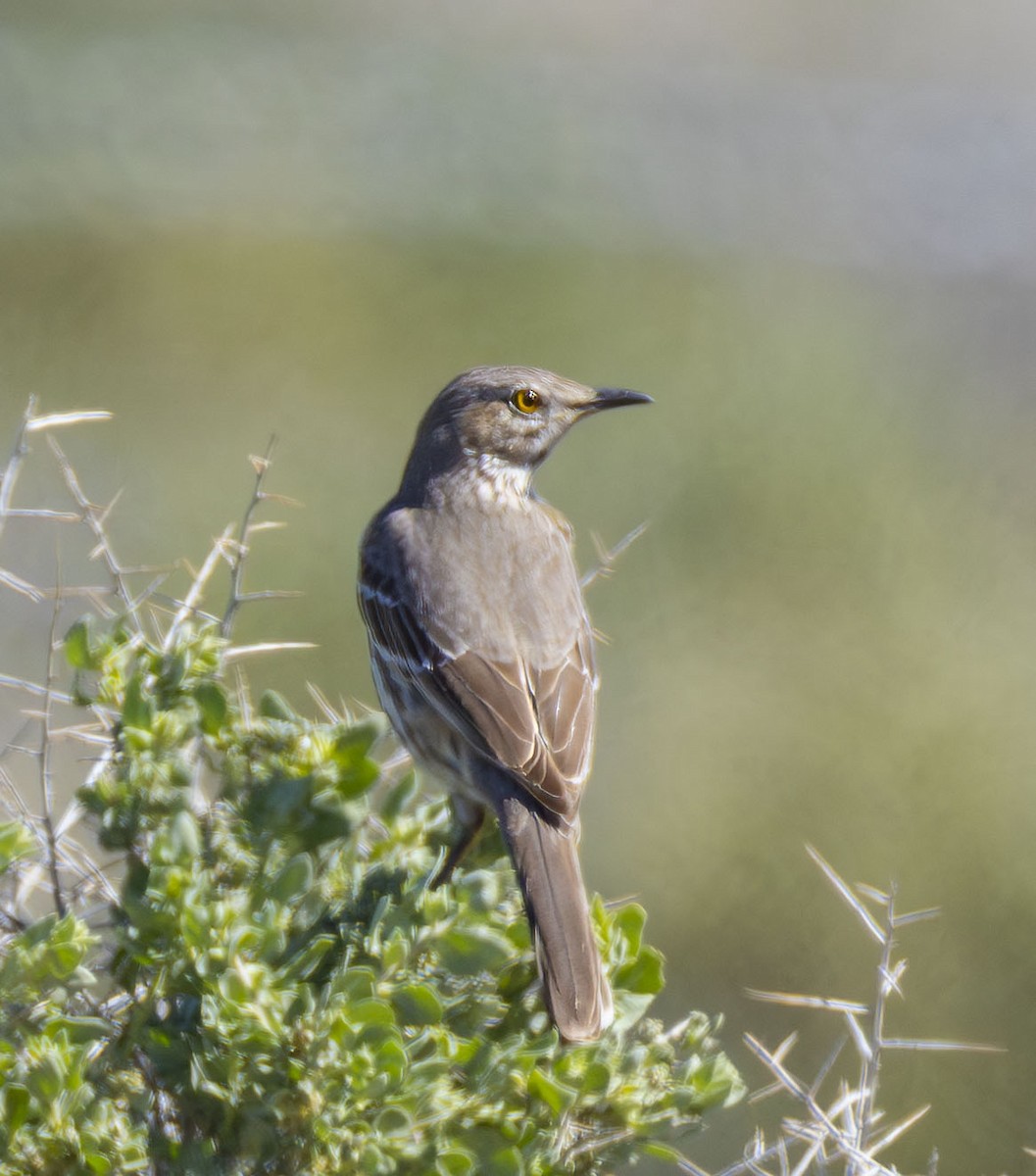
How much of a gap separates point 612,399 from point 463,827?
1.68 meters

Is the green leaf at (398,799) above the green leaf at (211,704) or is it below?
below

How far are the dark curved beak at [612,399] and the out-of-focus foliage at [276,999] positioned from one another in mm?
2355

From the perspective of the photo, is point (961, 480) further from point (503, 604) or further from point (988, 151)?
point (503, 604)

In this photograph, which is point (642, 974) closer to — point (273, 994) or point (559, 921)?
point (559, 921)

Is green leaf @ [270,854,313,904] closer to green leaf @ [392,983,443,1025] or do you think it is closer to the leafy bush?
the leafy bush

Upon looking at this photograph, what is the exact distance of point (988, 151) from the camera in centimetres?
1573

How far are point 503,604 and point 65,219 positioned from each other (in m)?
10.7

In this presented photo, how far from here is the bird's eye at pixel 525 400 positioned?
17.2 feet

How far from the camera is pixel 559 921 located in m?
3.18

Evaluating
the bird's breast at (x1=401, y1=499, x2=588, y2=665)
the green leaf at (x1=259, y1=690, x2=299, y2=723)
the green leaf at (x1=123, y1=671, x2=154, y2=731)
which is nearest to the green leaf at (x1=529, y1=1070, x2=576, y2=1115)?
the green leaf at (x1=259, y1=690, x2=299, y2=723)

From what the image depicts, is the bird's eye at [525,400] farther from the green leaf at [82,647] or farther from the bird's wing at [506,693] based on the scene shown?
the green leaf at [82,647]

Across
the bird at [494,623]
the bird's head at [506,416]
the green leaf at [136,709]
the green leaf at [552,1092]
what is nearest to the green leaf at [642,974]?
the bird at [494,623]

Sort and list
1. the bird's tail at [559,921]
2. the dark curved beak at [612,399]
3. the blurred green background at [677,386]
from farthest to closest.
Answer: the blurred green background at [677,386], the dark curved beak at [612,399], the bird's tail at [559,921]

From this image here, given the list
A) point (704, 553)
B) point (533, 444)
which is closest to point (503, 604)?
point (533, 444)
